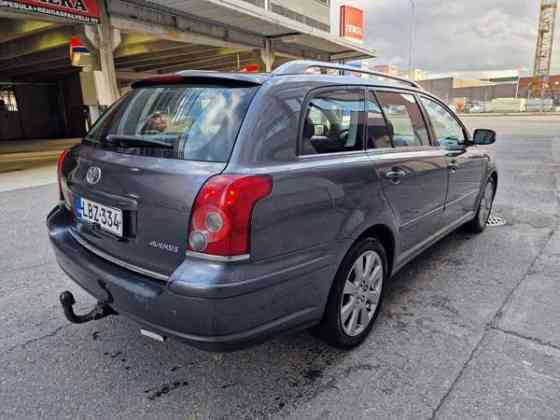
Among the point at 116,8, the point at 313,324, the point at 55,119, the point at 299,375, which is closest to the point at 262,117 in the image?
the point at 313,324

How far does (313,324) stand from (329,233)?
1.67 ft

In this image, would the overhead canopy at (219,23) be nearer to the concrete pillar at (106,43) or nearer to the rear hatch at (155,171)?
the concrete pillar at (106,43)

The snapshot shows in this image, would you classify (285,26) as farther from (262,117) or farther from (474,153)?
(262,117)

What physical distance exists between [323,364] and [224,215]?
119cm

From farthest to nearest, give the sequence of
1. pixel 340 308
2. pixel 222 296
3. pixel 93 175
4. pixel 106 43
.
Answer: pixel 106 43 < pixel 340 308 < pixel 93 175 < pixel 222 296

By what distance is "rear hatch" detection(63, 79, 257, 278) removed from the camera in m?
1.84

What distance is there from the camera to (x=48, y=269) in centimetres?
367

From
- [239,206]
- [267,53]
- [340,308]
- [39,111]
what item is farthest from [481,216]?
[39,111]

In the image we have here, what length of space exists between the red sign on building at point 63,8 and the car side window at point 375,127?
8.46 meters

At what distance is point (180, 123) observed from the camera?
6.80ft

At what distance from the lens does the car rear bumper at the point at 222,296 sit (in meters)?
1.73

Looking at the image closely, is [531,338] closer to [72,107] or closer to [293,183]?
[293,183]

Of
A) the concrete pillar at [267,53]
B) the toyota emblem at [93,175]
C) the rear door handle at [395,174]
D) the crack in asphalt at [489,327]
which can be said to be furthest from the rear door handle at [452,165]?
the concrete pillar at [267,53]

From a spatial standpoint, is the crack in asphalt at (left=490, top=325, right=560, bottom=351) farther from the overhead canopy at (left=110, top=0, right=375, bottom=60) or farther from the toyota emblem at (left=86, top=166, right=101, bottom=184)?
the overhead canopy at (left=110, top=0, right=375, bottom=60)
